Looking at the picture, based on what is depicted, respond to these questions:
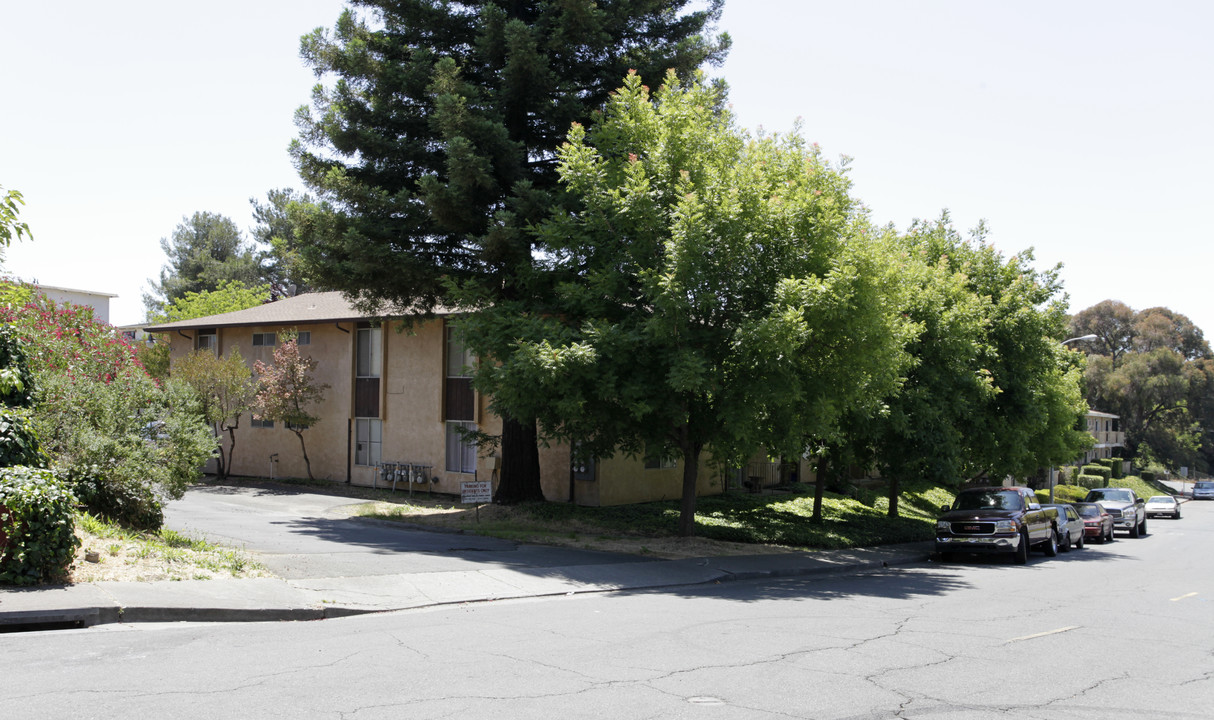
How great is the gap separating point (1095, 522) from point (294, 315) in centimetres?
2820

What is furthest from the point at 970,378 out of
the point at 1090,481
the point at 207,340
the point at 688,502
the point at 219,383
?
the point at 1090,481

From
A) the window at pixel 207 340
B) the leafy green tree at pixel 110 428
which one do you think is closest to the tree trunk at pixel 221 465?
the window at pixel 207 340

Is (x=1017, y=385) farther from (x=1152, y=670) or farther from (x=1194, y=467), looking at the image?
(x=1194, y=467)

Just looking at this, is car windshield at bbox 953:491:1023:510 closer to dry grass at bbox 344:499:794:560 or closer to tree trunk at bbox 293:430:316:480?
dry grass at bbox 344:499:794:560

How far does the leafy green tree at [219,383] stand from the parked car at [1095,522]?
91.4 feet

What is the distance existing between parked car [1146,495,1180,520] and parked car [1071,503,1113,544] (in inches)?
839

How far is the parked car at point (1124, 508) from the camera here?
32.0 meters

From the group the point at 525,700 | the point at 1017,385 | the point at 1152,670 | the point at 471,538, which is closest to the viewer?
the point at 525,700

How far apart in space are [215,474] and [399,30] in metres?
20.5

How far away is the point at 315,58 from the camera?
21562 mm

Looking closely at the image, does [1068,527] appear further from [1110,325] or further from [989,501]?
[1110,325]

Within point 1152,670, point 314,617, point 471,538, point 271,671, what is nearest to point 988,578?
point 1152,670

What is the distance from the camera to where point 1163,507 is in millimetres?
46219

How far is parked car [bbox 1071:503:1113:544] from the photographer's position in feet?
91.5
